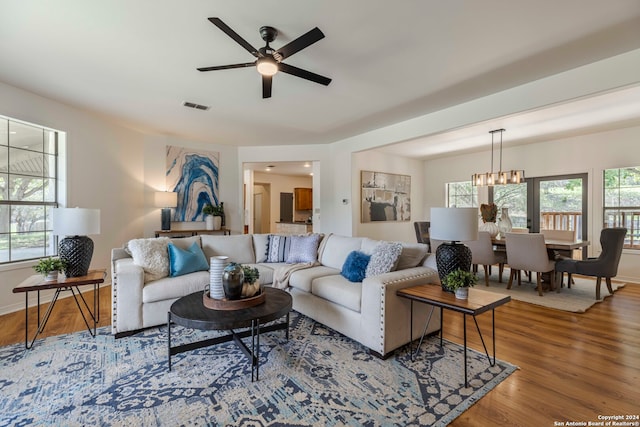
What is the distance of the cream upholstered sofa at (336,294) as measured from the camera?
2.48 metres

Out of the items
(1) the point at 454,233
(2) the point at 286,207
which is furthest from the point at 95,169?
(2) the point at 286,207

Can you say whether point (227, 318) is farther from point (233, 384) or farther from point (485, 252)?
point (485, 252)

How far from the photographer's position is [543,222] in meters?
6.27

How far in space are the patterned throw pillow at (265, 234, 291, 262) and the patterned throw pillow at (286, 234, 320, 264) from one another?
6 cm

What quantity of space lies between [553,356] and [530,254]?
2.13 m

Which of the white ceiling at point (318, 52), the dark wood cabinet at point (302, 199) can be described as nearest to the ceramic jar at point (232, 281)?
the white ceiling at point (318, 52)

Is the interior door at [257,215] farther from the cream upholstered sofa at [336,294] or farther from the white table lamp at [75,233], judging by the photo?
the white table lamp at [75,233]

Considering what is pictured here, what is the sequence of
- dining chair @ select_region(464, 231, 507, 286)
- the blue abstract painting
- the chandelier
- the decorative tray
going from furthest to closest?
the blue abstract painting, the chandelier, dining chair @ select_region(464, 231, 507, 286), the decorative tray

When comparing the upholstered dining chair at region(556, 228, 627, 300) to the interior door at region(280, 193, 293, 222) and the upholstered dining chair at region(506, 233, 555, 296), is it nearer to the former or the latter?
the upholstered dining chair at region(506, 233, 555, 296)

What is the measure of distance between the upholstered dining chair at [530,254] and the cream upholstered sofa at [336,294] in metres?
2.08

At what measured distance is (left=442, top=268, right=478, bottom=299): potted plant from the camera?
2.24m

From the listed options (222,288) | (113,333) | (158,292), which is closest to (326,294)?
(222,288)

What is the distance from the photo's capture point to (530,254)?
4277 millimetres

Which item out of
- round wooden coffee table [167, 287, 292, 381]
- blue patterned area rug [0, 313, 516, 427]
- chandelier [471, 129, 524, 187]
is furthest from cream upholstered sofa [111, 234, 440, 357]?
chandelier [471, 129, 524, 187]
